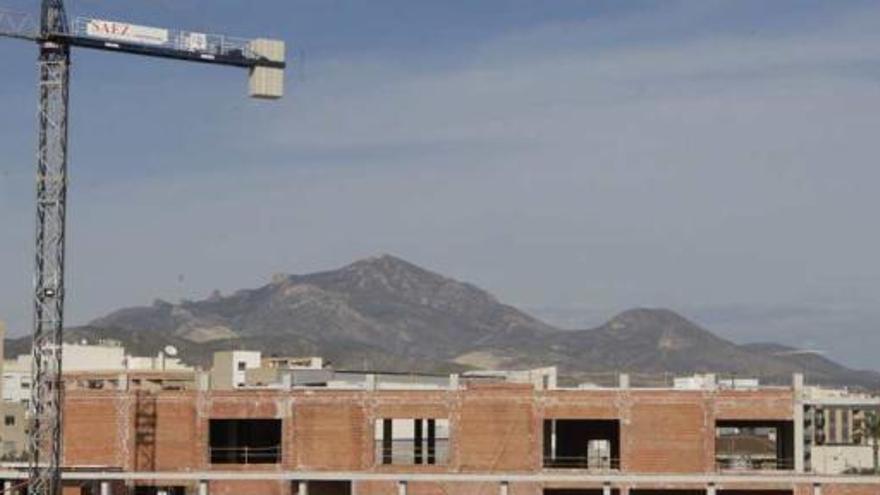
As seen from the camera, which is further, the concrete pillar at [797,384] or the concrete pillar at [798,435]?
the concrete pillar at [797,384]

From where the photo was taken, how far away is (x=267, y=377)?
142875 millimetres

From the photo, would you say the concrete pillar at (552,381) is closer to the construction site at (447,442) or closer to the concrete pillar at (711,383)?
the construction site at (447,442)

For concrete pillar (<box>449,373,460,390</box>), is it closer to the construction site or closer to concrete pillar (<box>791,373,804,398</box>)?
the construction site

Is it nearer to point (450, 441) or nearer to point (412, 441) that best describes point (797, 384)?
point (450, 441)

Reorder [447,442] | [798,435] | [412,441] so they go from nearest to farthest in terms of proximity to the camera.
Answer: [798,435] < [447,442] < [412,441]

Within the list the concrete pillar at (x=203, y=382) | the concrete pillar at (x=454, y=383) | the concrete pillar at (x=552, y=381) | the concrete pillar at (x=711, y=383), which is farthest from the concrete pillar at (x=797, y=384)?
the concrete pillar at (x=203, y=382)

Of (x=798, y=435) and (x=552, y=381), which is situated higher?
(x=552, y=381)

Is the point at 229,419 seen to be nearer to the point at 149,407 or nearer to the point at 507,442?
the point at 149,407

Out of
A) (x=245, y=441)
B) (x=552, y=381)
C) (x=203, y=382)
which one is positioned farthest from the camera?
(x=245, y=441)

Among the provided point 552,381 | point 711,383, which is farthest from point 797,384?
point 552,381

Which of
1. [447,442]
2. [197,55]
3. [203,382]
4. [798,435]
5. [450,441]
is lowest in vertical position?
[447,442]

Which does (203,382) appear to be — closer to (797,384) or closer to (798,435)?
(797,384)

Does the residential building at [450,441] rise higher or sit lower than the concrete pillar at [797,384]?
lower

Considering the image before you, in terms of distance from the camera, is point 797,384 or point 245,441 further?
point 245,441
